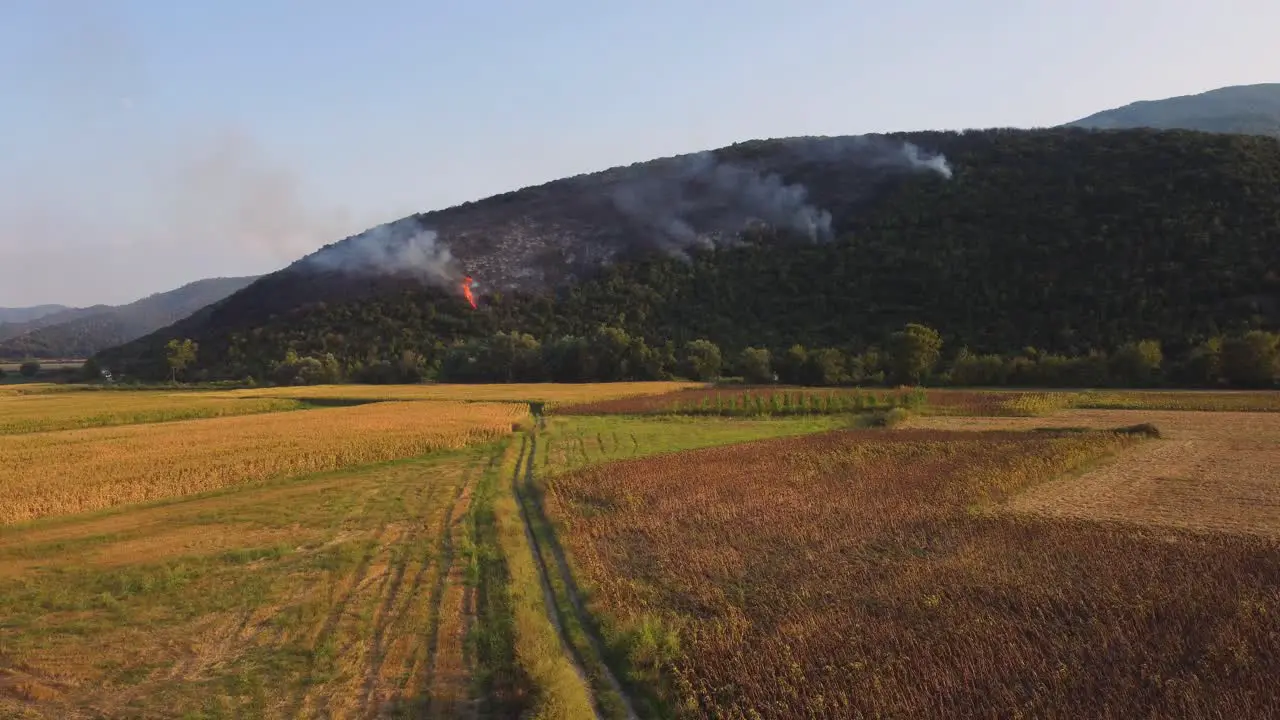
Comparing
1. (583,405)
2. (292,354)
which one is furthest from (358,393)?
(292,354)

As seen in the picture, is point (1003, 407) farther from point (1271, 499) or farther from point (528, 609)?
point (528, 609)

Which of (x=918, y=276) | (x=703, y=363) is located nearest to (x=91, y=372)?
(x=703, y=363)

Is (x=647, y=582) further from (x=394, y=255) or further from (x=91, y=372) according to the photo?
(x=394, y=255)

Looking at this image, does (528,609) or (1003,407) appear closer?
(528,609)

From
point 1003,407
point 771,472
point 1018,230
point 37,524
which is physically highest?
point 1018,230

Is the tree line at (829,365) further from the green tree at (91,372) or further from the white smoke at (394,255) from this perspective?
the green tree at (91,372)

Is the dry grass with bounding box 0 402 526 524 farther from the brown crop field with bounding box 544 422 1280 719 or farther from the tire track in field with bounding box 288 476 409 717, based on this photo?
the brown crop field with bounding box 544 422 1280 719
